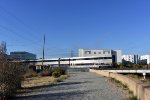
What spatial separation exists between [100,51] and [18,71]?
175 m

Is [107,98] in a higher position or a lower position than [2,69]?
lower

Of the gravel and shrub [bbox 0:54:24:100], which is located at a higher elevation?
shrub [bbox 0:54:24:100]

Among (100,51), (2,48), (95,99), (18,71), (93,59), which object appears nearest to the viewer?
(95,99)

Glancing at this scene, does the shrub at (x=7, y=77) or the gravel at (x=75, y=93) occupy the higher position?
the shrub at (x=7, y=77)

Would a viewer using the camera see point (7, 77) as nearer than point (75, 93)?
Yes

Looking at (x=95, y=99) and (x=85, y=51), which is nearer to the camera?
(x=95, y=99)

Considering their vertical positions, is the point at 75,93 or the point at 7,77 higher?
the point at 7,77

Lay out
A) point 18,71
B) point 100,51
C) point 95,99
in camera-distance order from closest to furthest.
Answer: point 95,99 → point 18,71 → point 100,51

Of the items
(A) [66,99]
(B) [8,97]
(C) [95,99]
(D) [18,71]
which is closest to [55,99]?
(A) [66,99]

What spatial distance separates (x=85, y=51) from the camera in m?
200

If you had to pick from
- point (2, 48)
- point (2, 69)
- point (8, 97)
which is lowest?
point (8, 97)

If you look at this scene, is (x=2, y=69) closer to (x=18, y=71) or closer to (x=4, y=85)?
(x=4, y=85)

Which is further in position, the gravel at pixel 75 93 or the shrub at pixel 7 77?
the shrub at pixel 7 77

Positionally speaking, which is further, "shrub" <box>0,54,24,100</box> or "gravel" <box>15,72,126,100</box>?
"shrub" <box>0,54,24,100</box>
